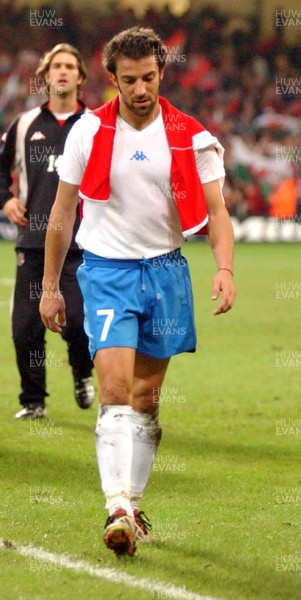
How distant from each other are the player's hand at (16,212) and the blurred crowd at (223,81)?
22.6m

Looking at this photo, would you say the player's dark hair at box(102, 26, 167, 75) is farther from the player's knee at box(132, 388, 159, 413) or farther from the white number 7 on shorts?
the player's knee at box(132, 388, 159, 413)

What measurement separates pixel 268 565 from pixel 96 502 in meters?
1.44

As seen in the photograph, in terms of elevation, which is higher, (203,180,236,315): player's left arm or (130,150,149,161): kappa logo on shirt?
(130,150,149,161): kappa logo on shirt

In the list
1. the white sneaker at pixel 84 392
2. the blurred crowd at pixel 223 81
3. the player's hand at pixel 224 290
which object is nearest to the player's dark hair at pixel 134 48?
the player's hand at pixel 224 290

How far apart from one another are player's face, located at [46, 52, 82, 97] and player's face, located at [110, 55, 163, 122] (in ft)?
11.0

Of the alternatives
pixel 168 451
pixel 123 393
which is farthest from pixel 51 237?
pixel 168 451

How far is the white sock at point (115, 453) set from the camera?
5484 mm

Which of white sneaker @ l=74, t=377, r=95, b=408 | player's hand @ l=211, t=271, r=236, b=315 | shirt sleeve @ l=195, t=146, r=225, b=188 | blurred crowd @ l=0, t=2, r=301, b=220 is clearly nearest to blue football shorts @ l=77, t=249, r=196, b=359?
player's hand @ l=211, t=271, r=236, b=315

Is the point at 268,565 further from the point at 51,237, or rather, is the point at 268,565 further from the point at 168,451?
the point at 168,451

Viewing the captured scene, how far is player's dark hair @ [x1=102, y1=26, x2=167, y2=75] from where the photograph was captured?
18.4 feet

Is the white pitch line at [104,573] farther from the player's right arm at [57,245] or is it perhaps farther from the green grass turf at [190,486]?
the player's right arm at [57,245]

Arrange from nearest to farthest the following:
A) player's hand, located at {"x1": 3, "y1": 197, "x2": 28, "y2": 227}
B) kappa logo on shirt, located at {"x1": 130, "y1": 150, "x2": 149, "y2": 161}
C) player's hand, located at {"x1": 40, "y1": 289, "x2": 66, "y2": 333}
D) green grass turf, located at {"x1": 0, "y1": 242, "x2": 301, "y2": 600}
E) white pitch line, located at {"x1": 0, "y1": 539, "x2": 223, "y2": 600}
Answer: white pitch line, located at {"x1": 0, "y1": 539, "x2": 223, "y2": 600} < green grass turf, located at {"x1": 0, "y1": 242, "x2": 301, "y2": 600} < kappa logo on shirt, located at {"x1": 130, "y1": 150, "x2": 149, "y2": 161} < player's hand, located at {"x1": 40, "y1": 289, "x2": 66, "y2": 333} < player's hand, located at {"x1": 3, "y1": 197, "x2": 28, "y2": 227}

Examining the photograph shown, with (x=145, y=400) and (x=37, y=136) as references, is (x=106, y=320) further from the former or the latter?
(x=37, y=136)

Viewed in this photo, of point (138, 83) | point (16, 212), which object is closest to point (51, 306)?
point (138, 83)
